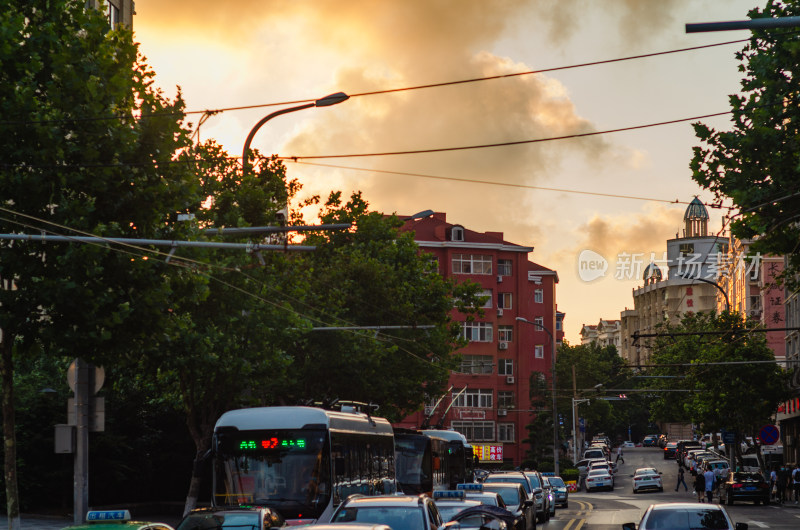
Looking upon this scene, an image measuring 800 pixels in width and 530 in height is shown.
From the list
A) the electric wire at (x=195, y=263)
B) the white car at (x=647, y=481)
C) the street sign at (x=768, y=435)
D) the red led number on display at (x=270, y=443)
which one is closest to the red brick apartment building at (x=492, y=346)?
the white car at (x=647, y=481)

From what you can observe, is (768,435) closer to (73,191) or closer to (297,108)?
(297,108)

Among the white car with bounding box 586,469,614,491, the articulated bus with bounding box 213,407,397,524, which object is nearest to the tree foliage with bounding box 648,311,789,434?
the white car with bounding box 586,469,614,491

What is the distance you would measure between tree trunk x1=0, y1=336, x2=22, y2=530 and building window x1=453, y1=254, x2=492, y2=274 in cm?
7397

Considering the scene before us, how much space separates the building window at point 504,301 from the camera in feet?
303

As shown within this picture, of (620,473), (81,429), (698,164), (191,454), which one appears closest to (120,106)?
(81,429)

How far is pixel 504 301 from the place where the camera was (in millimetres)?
92875

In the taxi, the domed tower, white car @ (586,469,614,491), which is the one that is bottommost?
white car @ (586,469,614,491)

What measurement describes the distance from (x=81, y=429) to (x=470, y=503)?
8.38m

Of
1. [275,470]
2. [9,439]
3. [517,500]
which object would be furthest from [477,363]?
[9,439]

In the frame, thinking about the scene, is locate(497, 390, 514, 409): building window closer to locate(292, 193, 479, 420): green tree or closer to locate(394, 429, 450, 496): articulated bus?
locate(292, 193, 479, 420): green tree

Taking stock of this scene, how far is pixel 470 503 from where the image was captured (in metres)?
22.5

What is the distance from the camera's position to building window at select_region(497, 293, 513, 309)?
92.5 metres

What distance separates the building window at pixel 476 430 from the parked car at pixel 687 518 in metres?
70.5

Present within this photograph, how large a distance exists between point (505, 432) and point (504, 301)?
11.0 meters
